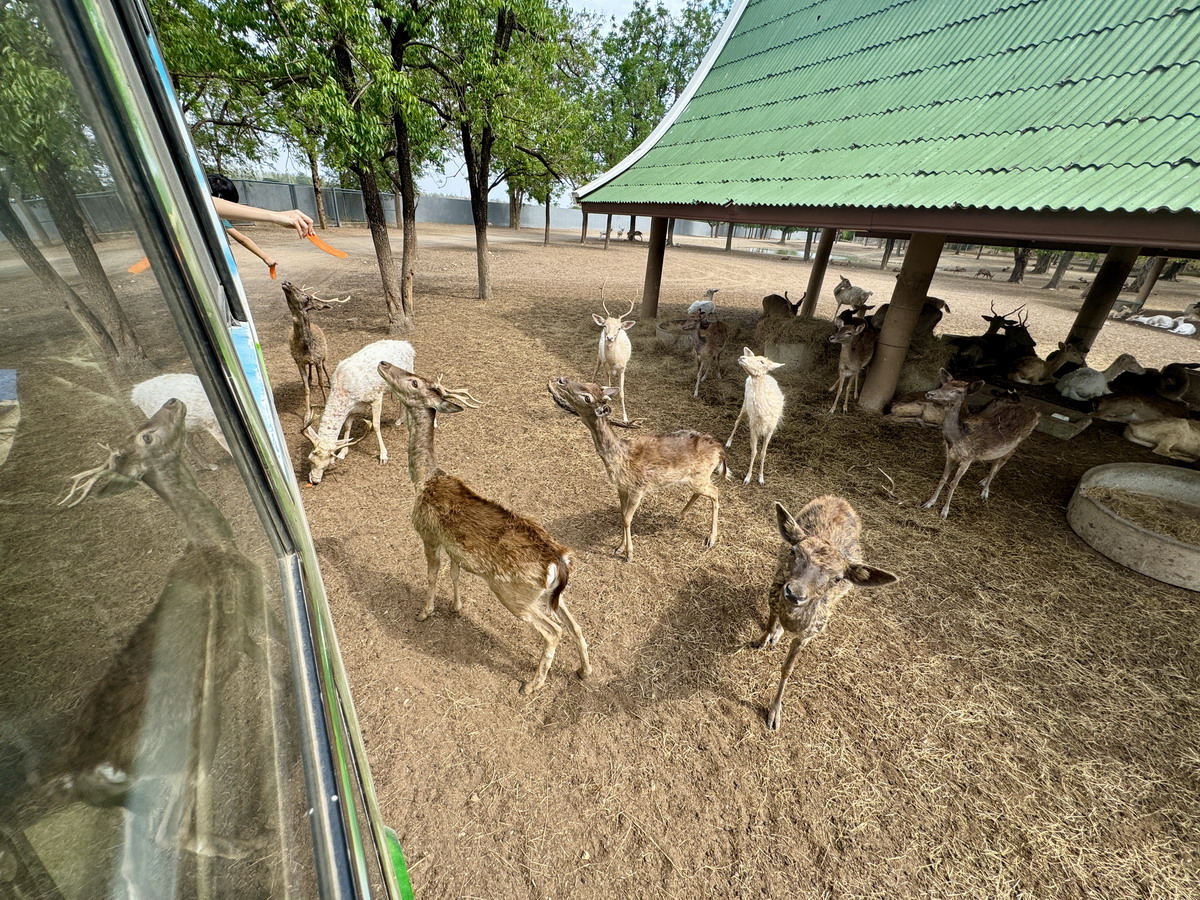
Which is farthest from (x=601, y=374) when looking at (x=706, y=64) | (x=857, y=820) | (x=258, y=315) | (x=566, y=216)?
(x=566, y=216)

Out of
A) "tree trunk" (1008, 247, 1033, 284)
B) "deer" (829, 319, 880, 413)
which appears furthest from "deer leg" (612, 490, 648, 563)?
"tree trunk" (1008, 247, 1033, 284)

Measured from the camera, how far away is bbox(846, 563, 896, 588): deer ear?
2.67 meters

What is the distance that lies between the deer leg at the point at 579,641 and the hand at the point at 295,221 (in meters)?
3.81

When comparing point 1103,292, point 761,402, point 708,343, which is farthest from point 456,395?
point 1103,292

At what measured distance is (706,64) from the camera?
1151 centimetres

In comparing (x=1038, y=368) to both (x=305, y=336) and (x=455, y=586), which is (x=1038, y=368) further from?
(x=305, y=336)

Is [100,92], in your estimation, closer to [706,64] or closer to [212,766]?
[212,766]

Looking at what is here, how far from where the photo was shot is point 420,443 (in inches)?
145

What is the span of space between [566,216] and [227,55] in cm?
5087

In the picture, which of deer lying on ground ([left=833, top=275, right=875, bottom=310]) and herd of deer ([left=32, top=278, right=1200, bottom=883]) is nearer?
herd of deer ([left=32, top=278, right=1200, bottom=883])

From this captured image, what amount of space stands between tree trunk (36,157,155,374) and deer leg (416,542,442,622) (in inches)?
98.4

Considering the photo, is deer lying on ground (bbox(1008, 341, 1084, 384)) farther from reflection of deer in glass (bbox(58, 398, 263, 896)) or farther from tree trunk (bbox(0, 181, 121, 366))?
tree trunk (bbox(0, 181, 121, 366))

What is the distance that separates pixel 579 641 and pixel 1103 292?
13.3 m

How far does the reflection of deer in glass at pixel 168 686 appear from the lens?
31.4 inches
